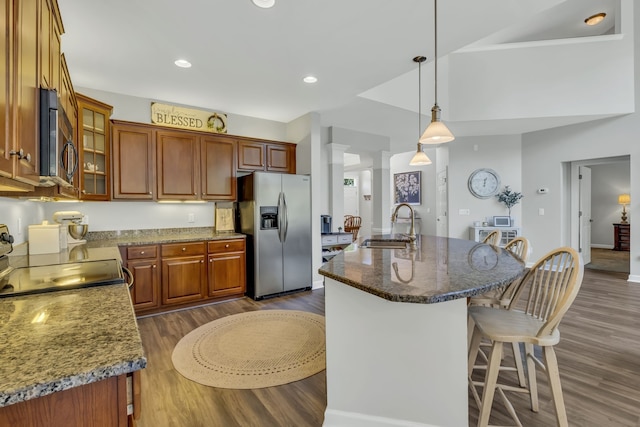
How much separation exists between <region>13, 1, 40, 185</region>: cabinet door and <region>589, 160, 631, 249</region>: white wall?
34.4 feet

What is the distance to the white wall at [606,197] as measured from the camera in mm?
7590

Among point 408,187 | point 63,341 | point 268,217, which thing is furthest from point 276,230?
point 408,187

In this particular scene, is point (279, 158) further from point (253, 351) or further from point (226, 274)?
point (253, 351)

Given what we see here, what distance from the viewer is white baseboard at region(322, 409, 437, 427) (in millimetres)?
1541

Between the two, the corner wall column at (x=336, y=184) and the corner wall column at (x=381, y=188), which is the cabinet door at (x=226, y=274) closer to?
the corner wall column at (x=336, y=184)

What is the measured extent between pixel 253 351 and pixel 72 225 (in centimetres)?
229

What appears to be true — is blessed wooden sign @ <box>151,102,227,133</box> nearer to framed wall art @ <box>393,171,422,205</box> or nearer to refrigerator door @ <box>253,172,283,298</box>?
refrigerator door @ <box>253,172,283,298</box>

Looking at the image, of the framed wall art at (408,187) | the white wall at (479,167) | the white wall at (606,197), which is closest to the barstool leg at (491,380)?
the white wall at (479,167)

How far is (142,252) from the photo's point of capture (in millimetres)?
3361

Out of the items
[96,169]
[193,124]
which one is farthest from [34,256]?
[193,124]

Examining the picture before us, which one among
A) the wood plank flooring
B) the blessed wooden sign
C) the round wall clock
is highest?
the blessed wooden sign

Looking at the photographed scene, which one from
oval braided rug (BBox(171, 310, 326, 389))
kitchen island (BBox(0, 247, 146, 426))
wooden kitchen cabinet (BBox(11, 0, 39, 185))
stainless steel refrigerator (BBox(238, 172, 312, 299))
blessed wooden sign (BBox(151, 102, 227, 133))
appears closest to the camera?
kitchen island (BBox(0, 247, 146, 426))

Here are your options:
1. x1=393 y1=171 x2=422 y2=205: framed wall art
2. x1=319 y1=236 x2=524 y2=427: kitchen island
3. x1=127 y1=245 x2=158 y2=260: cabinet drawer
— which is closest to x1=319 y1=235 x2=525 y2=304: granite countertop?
x1=319 y1=236 x2=524 y2=427: kitchen island

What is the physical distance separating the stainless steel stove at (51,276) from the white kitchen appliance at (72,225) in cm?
123
